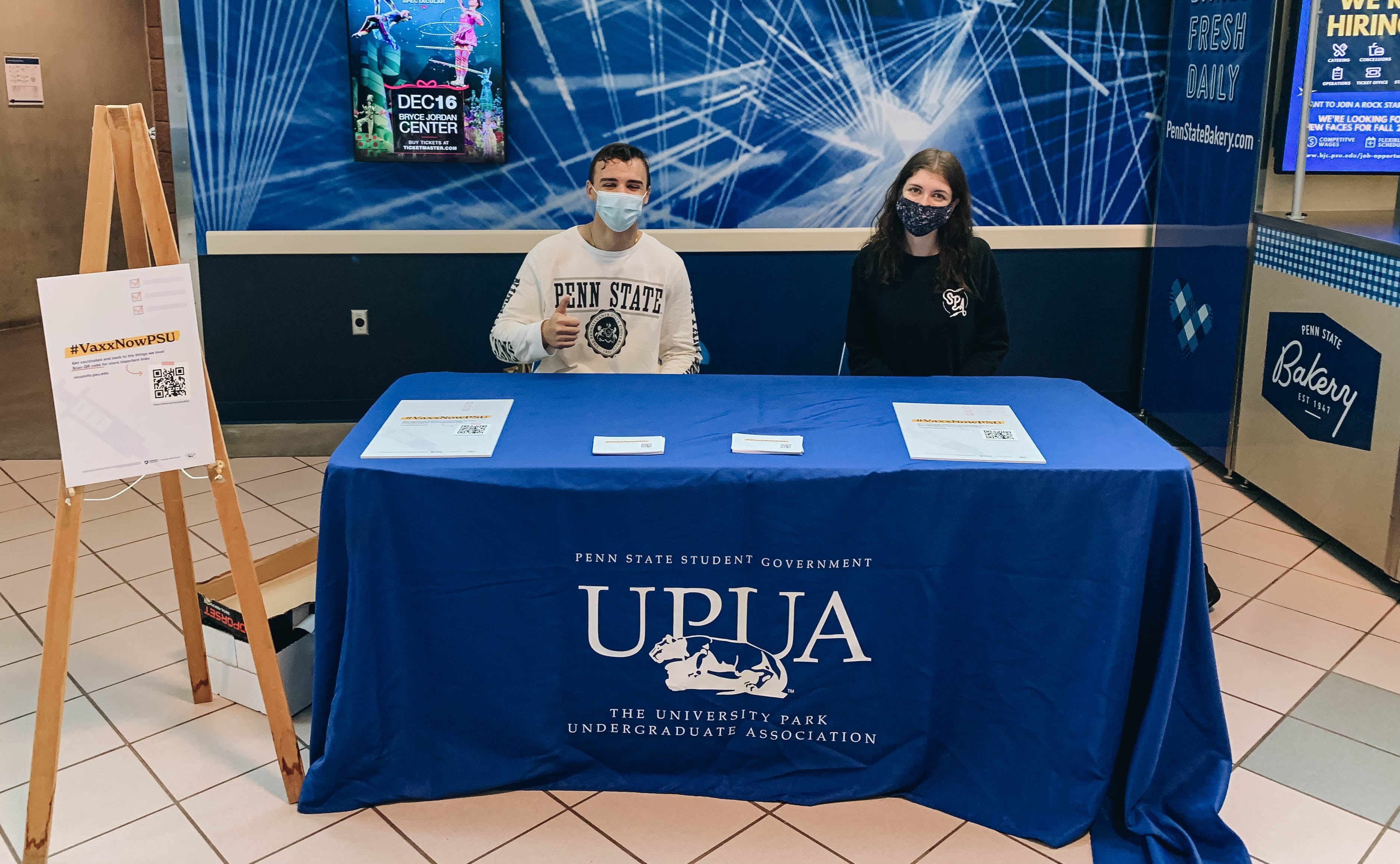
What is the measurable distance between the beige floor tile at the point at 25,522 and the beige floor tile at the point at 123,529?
0.45ft

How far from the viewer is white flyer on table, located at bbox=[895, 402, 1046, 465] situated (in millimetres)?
2408

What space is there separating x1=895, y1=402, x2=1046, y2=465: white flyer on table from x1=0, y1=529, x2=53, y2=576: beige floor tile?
2962 mm

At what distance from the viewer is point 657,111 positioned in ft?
16.2

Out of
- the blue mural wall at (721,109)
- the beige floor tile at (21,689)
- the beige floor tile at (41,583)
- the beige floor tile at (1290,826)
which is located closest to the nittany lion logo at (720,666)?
the beige floor tile at (1290,826)

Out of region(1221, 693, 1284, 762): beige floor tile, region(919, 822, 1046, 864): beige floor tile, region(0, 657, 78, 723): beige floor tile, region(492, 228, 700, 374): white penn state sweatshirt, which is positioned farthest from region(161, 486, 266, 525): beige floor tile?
region(1221, 693, 1284, 762): beige floor tile

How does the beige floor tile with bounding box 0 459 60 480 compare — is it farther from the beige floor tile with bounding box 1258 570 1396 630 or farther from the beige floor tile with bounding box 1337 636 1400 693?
the beige floor tile with bounding box 1337 636 1400 693

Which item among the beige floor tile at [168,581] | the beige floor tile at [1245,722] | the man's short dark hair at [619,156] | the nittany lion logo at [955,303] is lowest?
the beige floor tile at [1245,722]

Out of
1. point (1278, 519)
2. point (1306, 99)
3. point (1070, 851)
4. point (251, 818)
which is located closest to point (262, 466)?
point (251, 818)

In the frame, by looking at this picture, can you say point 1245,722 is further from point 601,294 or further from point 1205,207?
point 1205,207

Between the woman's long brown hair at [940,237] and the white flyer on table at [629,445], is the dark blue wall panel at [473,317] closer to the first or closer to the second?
the woman's long brown hair at [940,237]

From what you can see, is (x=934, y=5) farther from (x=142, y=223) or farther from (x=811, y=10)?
(x=142, y=223)

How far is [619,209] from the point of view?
325 cm

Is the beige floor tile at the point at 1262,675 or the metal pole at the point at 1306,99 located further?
the metal pole at the point at 1306,99

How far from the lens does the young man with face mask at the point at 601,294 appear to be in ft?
11.0
